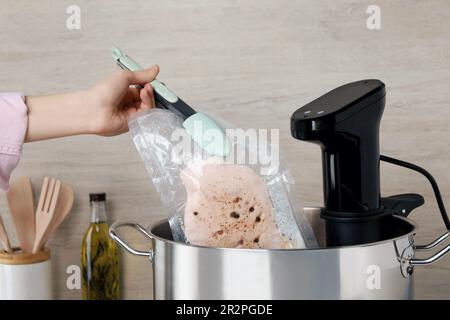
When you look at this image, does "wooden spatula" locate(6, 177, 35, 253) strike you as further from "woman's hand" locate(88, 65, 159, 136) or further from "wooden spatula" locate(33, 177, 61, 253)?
"woman's hand" locate(88, 65, 159, 136)

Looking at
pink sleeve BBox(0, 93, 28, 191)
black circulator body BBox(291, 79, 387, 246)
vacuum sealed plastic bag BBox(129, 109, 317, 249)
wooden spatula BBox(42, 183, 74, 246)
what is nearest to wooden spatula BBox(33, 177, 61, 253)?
wooden spatula BBox(42, 183, 74, 246)

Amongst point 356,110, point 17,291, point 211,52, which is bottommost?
point 17,291

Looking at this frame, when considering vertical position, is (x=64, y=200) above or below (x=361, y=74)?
below

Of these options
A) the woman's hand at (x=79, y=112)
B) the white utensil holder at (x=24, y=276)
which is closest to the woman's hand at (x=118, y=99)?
the woman's hand at (x=79, y=112)

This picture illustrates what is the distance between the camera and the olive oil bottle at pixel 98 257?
1.05 metres

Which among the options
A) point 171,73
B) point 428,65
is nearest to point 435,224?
point 428,65

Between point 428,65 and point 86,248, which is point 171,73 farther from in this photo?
point 428,65

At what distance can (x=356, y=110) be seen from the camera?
70 centimetres

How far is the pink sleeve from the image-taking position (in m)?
0.83

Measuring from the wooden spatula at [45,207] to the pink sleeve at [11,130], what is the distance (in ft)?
0.63

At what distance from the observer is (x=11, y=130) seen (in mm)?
837

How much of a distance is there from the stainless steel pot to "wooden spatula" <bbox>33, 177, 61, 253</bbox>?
0.41m

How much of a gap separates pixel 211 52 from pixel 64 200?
353 millimetres

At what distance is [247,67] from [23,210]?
1.46ft
